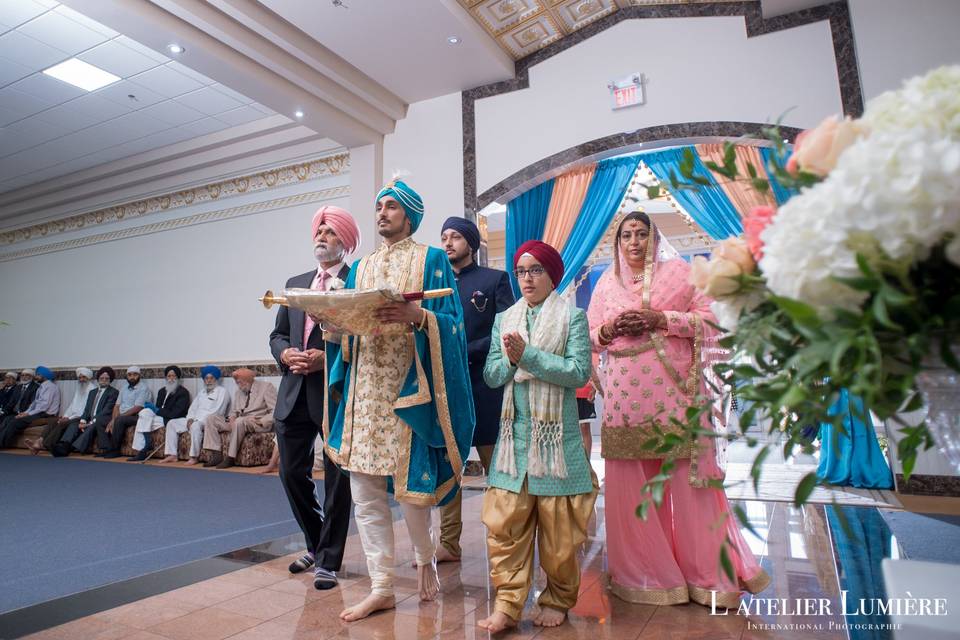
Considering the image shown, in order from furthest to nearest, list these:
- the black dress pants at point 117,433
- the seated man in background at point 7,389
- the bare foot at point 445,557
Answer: the seated man in background at point 7,389, the black dress pants at point 117,433, the bare foot at point 445,557

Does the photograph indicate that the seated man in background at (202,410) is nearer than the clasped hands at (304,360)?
No

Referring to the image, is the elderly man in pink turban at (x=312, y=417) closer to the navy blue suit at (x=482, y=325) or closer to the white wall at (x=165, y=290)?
the navy blue suit at (x=482, y=325)

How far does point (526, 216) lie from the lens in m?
5.64

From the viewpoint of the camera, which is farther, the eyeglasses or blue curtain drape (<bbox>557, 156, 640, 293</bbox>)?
blue curtain drape (<bbox>557, 156, 640, 293</bbox>)

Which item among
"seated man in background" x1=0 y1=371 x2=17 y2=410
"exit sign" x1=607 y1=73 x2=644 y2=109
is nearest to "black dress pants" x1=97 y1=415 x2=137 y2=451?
"seated man in background" x1=0 y1=371 x2=17 y2=410

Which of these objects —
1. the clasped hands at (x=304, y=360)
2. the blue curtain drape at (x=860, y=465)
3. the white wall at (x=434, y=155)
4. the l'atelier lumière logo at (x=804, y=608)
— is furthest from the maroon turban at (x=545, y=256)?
the white wall at (x=434, y=155)

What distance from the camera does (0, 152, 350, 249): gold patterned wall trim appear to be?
7.04 meters

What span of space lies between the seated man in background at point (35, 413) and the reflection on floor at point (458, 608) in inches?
305

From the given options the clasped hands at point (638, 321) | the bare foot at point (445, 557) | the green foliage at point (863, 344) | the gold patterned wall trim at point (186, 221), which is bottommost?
the bare foot at point (445, 557)

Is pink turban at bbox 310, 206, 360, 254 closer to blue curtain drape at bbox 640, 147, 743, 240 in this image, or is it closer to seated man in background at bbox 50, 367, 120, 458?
blue curtain drape at bbox 640, 147, 743, 240

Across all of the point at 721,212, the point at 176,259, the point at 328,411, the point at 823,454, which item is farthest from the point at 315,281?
the point at 176,259

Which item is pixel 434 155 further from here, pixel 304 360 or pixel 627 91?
pixel 304 360

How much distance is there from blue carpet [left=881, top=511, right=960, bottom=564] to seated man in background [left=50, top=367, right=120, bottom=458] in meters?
8.50

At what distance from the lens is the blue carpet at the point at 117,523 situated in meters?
2.71
